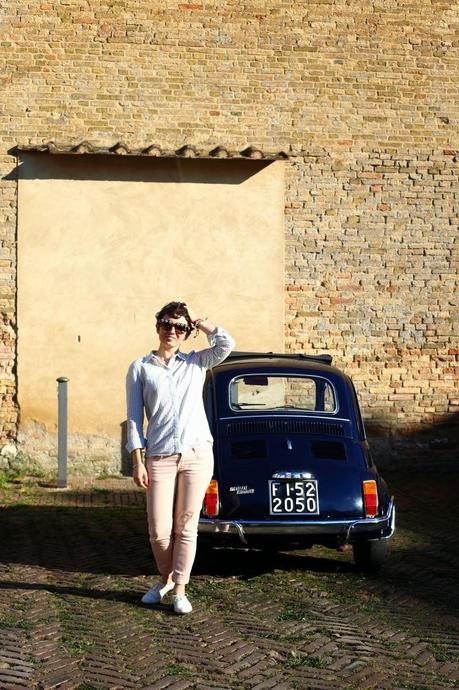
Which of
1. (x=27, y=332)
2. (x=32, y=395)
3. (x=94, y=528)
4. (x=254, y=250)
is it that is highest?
(x=254, y=250)

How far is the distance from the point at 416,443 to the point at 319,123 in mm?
4424

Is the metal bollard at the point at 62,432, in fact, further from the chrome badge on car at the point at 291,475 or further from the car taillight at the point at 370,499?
the car taillight at the point at 370,499

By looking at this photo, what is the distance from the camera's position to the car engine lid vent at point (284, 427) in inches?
302

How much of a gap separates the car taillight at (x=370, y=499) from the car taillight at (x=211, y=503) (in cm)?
107

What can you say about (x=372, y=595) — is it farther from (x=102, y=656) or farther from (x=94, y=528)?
(x=94, y=528)

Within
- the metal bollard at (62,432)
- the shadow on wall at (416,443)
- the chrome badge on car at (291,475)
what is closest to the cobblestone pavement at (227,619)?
the chrome badge on car at (291,475)

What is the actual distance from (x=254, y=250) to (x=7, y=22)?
428 cm

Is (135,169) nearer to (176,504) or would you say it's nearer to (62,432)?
(62,432)

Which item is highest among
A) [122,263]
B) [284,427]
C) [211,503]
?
[122,263]

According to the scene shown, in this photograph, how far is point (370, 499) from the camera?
7242mm

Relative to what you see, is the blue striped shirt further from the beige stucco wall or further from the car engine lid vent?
the beige stucco wall

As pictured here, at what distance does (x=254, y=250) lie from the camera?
13156 millimetres

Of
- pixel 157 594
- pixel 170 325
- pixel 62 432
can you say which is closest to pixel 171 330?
pixel 170 325

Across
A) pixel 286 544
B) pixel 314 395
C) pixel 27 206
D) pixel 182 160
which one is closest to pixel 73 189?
pixel 27 206
